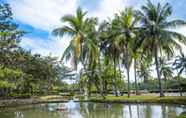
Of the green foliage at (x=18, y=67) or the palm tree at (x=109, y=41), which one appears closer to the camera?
the green foliage at (x=18, y=67)

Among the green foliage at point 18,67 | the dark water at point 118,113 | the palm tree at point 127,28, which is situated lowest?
the dark water at point 118,113

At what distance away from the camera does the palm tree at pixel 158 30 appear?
27.0m

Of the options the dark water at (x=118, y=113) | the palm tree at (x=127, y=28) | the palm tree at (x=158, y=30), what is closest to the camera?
the dark water at (x=118, y=113)

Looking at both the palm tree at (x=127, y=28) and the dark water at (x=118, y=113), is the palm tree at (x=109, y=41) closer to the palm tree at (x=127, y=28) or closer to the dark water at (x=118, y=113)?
the palm tree at (x=127, y=28)

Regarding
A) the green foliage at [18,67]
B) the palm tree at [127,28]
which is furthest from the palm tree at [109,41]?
the green foliage at [18,67]

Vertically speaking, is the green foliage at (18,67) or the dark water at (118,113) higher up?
the green foliage at (18,67)

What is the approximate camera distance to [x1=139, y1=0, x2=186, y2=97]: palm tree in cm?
A: 2704

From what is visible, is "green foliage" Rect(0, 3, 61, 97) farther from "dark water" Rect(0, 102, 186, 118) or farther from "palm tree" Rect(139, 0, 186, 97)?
"palm tree" Rect(139, 0, 186, 97)

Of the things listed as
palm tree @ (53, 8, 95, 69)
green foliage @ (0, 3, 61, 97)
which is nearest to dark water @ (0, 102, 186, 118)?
green foliage @ (0, 3, 61, 97)

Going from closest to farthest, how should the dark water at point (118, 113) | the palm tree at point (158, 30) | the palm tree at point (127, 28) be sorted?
the dark water at point (118, 113), the palm tree at point (158, 30), the palm tree at point (127, 28)

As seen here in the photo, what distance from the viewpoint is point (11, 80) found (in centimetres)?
3850

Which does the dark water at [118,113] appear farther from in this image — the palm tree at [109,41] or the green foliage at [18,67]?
the palm tree at [109,41]

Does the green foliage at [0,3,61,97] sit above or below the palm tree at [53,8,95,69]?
below

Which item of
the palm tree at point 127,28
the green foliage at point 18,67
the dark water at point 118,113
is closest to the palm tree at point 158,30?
the palm tree at point 127,28
